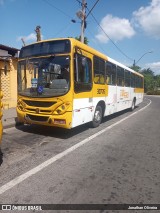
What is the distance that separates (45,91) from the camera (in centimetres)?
736

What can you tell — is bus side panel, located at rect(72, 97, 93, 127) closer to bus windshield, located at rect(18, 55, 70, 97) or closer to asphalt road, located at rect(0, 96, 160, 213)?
asphalt road, located at rect(0, 96, 160, 213)

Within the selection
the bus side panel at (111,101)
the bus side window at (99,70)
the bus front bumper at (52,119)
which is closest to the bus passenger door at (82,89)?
the bus front bumper at (52,119)

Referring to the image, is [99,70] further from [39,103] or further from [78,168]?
[78,168]

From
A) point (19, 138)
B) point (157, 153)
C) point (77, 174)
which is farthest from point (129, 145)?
point (19, 138)

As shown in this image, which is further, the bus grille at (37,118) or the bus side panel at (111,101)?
the bus side panel at (111,101)

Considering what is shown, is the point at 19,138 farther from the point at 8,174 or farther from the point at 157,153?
the point at 157,153

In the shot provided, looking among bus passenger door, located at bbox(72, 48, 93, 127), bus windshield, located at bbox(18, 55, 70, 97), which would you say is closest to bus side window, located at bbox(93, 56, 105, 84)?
bus passenger door, located at bbox(72, 48, 93, 127)

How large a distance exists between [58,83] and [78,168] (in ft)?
10.3

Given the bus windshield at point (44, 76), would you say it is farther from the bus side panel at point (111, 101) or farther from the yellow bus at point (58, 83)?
the bus side panel at point (111, 101)

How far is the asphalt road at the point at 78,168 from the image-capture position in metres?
3.74

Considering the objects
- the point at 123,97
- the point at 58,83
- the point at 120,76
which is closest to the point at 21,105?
the point at 58,83

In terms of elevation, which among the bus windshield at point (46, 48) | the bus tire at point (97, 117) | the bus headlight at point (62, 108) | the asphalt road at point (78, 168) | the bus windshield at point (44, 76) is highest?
the bus windshield at point (46, 48)

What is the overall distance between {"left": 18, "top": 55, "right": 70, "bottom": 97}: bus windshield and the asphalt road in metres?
1.48

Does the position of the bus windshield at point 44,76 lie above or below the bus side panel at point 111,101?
above
